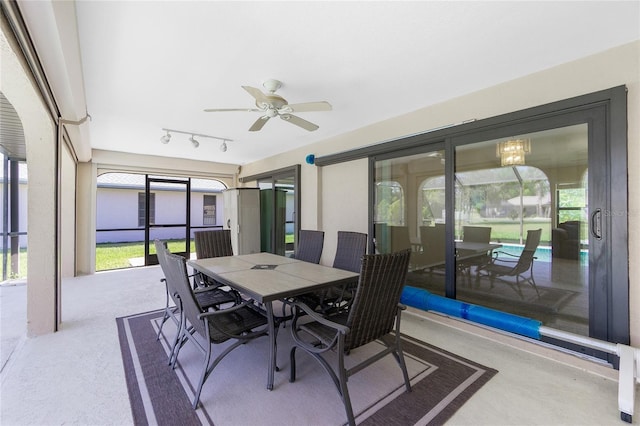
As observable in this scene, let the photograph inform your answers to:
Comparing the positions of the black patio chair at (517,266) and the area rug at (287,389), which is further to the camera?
the black patio chair at (517,266)

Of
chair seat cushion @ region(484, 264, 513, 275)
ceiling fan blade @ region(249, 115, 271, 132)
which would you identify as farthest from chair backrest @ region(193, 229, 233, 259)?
chair seat cushion @ region(484, 264, 513, 275)

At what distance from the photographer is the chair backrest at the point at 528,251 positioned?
264 cm

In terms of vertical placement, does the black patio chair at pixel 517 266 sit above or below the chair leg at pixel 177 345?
above

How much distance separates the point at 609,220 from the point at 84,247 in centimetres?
818

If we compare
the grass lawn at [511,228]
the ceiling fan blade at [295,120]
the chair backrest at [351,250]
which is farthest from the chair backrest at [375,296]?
the ceiling fan blade at [295,120]

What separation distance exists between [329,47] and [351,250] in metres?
2.11

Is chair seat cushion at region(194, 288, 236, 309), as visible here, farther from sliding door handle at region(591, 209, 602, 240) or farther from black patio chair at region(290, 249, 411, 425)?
sliding door handle at region(591, 209, 602, 240)

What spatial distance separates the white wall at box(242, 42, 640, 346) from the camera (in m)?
2.05

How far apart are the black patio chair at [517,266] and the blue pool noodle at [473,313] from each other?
421 mm

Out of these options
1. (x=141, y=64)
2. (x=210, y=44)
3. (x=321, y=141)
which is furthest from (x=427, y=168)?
(x=141, y=64)

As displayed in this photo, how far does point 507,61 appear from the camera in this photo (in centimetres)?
235

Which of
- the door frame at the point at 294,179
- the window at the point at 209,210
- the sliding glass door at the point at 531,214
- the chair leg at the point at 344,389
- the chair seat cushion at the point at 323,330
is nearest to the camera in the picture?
the chair leg at the point at 344,389

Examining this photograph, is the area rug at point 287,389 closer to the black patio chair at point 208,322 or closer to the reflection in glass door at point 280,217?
the black patio chair at point 208,322

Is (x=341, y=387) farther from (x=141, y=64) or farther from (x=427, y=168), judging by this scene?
(x=141, y=64)
